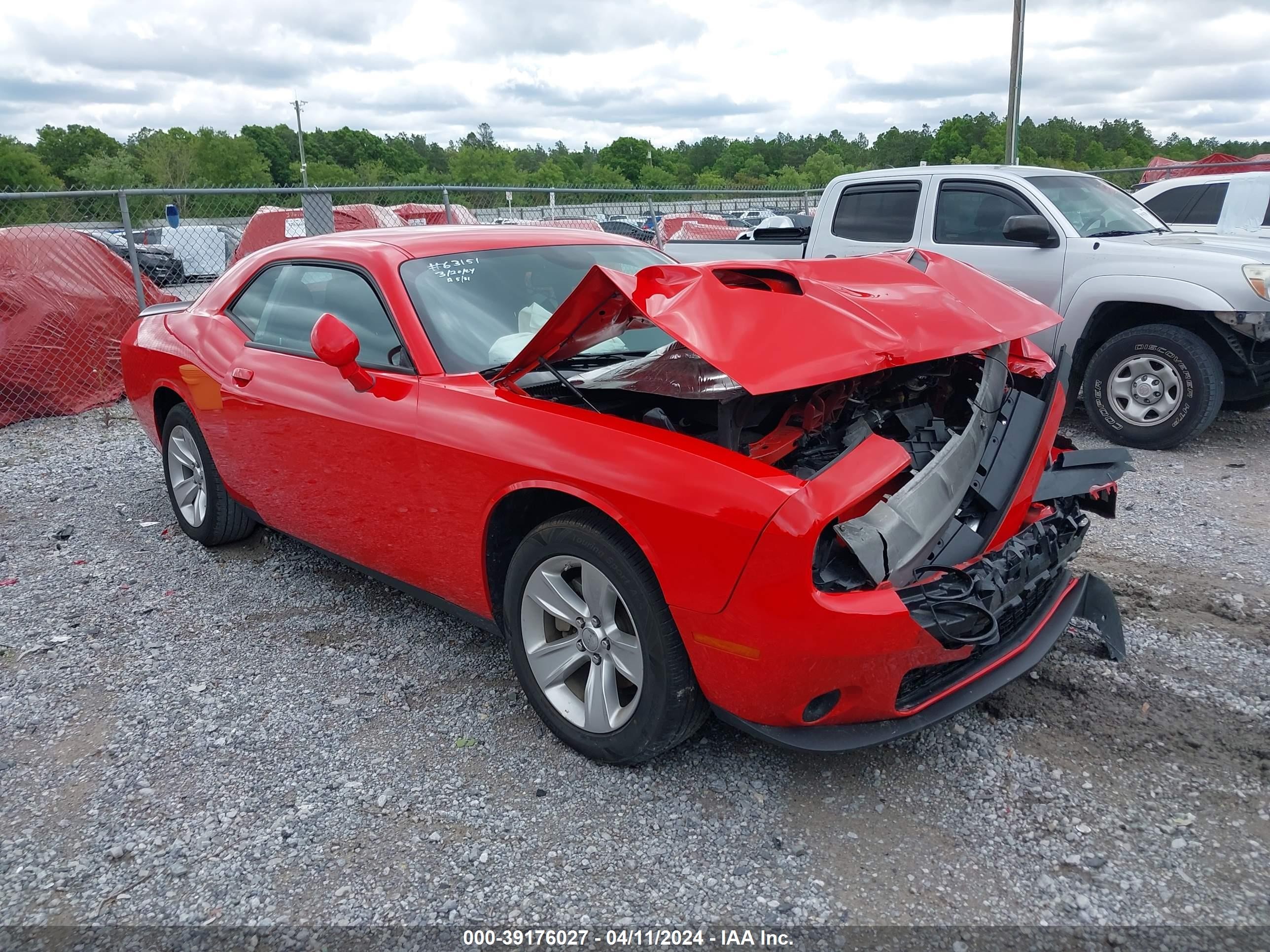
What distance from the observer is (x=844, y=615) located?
2303mm

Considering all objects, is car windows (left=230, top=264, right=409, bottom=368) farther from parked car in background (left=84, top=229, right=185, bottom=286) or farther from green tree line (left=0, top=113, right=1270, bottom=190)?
green tree line (left=0, top=113, right=1270, bottom=190)

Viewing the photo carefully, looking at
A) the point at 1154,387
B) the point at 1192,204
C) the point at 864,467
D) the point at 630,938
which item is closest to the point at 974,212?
the point at 1154,387

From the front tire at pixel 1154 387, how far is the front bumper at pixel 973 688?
373cm

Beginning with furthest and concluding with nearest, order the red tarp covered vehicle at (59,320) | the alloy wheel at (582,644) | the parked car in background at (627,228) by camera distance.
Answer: the parked car in background at (627,228)
the red tarp covered vehicle at (59,320)
the alloy wheel at (582,644)

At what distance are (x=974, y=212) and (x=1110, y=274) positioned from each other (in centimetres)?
128

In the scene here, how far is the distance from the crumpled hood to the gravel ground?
1.25 metres

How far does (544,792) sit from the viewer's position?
2.80 m

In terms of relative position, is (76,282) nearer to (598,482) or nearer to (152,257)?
(152,257)

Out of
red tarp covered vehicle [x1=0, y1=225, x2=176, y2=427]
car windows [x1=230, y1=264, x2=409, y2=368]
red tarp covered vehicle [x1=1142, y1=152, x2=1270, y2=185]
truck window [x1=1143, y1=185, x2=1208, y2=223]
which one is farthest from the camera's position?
red tarp covered vehicle [x1=1142, y1=152, x2=1270, y2=185]

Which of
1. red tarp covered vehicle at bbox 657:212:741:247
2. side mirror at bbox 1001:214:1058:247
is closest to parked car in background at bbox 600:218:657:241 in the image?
red tarp covered vehicle at bbox 657:212:741:247

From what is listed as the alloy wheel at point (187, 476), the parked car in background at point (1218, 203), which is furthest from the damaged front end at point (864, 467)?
the parked car in background at point (1218, 203)

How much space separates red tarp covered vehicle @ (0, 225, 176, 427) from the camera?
27.0 ft

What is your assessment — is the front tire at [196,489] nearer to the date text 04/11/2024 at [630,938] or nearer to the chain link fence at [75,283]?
the date text 04/11/2024 at [630,938]

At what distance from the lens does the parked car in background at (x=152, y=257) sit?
9.85 metres
